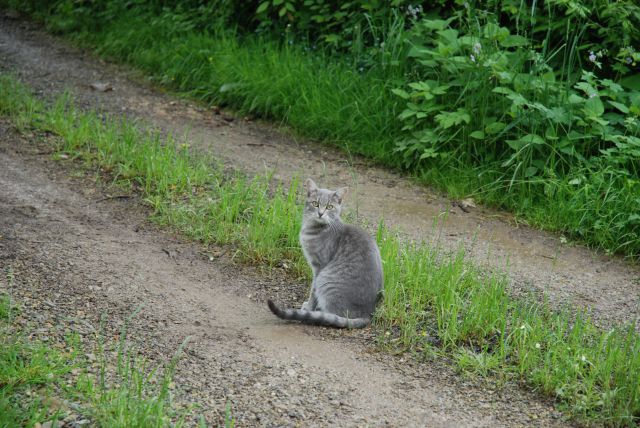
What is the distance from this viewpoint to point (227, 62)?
332 inches

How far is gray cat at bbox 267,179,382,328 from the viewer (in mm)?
4543

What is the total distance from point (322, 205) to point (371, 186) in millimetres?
1876

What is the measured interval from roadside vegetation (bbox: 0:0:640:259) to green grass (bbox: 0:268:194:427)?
3.67 m

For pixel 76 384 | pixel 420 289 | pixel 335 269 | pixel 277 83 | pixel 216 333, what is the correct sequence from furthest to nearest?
pixel 277 83
pixel 420 289
pixel 335 269
pixel 216 333
pixel 76 384

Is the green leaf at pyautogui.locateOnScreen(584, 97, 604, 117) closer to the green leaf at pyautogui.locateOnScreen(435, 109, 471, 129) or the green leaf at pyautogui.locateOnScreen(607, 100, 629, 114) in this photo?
the green leaf at pyautogui.locateOnScreen(607, 100, 629, 114)

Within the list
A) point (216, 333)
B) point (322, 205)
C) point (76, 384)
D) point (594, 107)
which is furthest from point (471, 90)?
point (76, 384)

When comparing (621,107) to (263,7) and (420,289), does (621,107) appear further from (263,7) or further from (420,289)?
(263,7)

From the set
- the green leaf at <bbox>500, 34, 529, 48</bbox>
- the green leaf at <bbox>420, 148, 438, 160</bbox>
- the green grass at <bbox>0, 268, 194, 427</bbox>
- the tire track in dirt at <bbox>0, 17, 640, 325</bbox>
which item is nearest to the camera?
the green grass at <bbox>0, 268, 194, 427</bbox>

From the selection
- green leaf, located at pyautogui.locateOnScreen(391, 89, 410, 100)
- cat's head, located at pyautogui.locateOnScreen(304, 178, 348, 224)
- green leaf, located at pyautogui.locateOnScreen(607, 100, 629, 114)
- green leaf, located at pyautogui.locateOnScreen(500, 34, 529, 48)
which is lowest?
cat's head, located at pyautogui.locateOnScreen(304, 178, 348, 224)

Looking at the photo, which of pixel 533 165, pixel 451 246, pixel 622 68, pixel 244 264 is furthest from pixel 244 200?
pixel 622 68

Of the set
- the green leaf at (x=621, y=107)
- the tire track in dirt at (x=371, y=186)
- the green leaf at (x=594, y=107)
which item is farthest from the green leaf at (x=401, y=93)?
the green leaf at (x=621, y=107)

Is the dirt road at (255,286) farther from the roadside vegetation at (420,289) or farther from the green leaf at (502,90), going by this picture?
the green leaf at (502,90)

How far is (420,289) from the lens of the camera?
4.80 m

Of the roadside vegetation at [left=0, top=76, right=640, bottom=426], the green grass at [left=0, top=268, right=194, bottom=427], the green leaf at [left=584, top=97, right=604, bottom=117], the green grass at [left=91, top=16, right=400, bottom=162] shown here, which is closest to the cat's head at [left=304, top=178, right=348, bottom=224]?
the roadside vegetation at [left=0, top=76, right=640, bottom=426]
